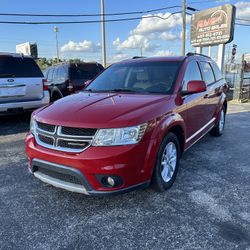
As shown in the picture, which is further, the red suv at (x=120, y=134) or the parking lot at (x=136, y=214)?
the red suv at (x=120, y=134)

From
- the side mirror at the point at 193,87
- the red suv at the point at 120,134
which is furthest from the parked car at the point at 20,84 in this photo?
the side mirror at the point at 193,87

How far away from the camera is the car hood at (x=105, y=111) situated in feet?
9.36

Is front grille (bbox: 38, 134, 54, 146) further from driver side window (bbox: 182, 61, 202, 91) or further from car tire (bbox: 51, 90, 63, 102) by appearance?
car tire (bbox: 51, 90, 63, 102)

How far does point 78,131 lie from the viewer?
2.87 metres

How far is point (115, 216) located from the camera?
2994 millimetres

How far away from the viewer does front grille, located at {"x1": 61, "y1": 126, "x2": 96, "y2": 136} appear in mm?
2816

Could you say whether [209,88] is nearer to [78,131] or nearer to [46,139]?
[78,131]

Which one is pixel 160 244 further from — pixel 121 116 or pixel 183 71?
pixel 183 71

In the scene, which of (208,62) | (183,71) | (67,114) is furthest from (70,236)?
(208,62)

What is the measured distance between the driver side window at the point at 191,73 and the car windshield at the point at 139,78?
0.18m

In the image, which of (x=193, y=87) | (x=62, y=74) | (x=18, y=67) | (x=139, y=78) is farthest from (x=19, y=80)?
(x=193, y=87)

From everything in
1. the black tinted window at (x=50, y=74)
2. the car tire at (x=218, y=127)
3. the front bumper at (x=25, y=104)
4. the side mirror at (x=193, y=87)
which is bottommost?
the car tire at (x=218, y=127)

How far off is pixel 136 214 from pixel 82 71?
21.1ft

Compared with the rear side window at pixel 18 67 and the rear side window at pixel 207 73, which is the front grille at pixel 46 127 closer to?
the rear side window at pixel 207 73
